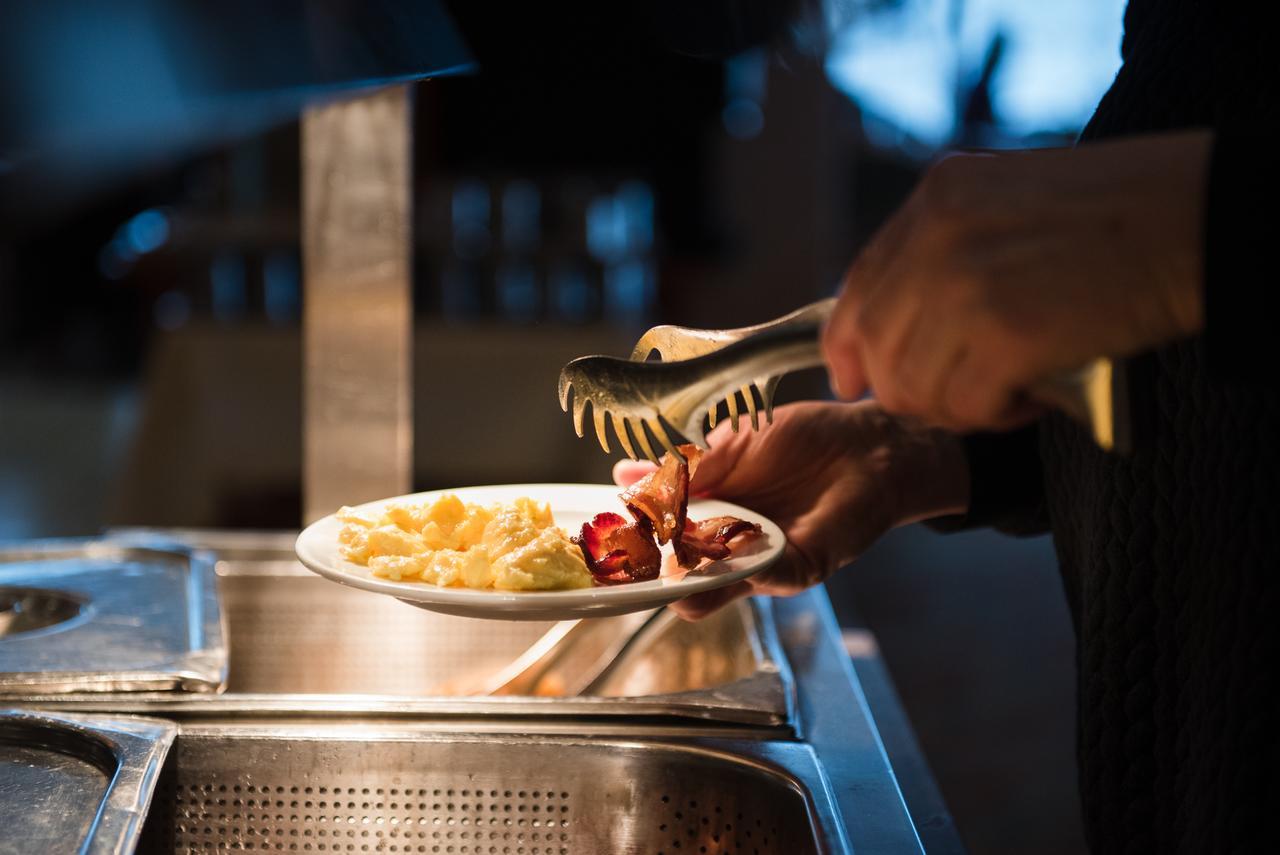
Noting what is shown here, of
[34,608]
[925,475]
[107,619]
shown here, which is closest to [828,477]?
[925,475]

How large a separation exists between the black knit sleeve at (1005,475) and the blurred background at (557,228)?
1.05 feet

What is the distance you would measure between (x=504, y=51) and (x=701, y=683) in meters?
5.44

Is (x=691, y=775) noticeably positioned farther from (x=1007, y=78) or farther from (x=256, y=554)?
(x=1007, y=78)

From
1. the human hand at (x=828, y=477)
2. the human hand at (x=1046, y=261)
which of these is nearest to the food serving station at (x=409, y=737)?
the human hand at (x=828, y=477)

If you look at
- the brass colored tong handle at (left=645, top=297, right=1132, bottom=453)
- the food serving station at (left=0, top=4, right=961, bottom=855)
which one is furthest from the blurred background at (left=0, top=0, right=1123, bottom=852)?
the brass colored tong handle at (left=645, top=297, right=1132, bottom=453)

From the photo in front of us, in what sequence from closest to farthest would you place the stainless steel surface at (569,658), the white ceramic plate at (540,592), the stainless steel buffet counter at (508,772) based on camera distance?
the white ceramic plate at (540,592) < the stainless steel buffet counter at (508,772) < the stainless steel surface at (569,658)

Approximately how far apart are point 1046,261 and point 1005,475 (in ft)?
1.92

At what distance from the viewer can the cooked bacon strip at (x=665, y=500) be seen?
942 mm

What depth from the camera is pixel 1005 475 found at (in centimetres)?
109

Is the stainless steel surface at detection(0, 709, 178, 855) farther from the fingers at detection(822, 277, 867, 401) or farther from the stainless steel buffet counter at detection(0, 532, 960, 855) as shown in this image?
the fingers at detection(822, 277, 867, 401)

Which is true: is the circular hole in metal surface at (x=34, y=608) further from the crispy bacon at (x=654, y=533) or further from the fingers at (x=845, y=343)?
the fingers at (x=845, y=343)

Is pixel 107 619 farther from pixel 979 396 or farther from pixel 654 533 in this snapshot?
pixel 979 396

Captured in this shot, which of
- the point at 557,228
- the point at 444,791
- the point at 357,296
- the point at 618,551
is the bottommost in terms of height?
the point at 444,791

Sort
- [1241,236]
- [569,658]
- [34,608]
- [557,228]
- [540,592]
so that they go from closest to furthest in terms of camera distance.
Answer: [1241,236] → [540,592] → [34,608] → [569,658] → [557,228]
